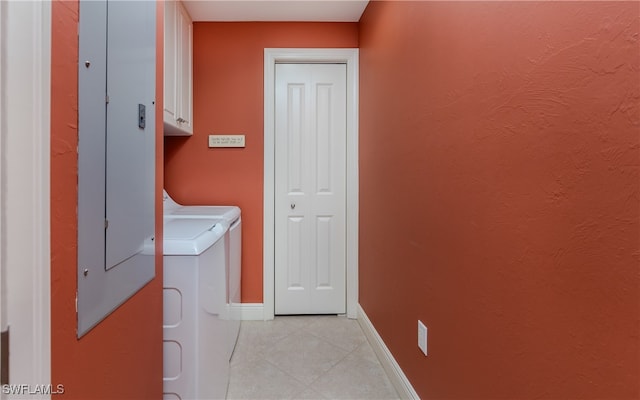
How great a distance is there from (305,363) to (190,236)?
1141 mm

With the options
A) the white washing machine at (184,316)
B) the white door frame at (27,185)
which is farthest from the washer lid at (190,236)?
the white door frame at (27,185)

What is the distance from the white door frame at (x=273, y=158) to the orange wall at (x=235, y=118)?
0.05 m

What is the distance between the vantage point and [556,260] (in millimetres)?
724

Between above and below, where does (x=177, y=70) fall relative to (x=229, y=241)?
above

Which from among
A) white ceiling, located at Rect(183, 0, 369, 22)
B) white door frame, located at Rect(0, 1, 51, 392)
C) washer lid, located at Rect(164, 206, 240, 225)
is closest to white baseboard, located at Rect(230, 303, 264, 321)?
washer lid, located at Rect(164, 206, 240, 225)

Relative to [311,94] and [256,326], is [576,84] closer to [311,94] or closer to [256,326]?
[311,94]

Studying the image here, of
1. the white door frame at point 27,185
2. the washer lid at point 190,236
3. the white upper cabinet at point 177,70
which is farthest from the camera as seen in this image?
the white upper cabinet at point 177,70

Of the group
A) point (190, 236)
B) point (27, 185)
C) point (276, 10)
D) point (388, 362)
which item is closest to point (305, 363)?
point (388, 362)

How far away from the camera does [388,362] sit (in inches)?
70.1

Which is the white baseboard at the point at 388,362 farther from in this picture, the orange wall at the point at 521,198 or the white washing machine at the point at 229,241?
the white washing machine at the point at 229,241

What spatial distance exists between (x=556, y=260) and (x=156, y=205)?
1.10 metres

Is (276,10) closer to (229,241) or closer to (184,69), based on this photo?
(184,69)

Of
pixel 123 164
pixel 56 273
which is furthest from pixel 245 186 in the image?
pixel 56 273

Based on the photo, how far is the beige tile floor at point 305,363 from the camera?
5.42 ft
